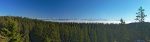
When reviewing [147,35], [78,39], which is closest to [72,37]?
[78,39]

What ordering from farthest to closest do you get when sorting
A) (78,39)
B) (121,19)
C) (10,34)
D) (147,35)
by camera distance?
1. (121,19)
2. (147,35)
3. (78,39)
4. (10,34)

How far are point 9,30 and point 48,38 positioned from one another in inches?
3083

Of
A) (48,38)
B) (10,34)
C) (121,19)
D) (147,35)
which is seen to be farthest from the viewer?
(121,19)

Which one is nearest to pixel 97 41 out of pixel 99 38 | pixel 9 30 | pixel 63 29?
pixel 99 38

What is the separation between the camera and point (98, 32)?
144m

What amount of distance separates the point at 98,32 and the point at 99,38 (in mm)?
9326

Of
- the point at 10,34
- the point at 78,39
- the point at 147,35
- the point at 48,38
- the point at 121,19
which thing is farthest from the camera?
the point at 121,19

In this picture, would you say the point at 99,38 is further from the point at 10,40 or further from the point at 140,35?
the point at 10,40

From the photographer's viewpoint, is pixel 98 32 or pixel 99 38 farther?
pixel 98 32

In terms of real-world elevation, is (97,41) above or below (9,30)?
below

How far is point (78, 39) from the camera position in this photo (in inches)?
5079

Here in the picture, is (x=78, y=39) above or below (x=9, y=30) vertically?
below

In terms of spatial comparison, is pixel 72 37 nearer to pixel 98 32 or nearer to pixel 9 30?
pixel 98 32

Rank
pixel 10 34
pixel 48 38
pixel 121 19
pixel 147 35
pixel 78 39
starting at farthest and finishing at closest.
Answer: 1. pixel 121 19
2. pixel 147 35
3. pixel 78 39
4. pixel 48 38
5. pixel 10 34
